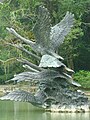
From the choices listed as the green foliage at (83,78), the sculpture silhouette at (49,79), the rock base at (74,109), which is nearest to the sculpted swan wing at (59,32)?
the sculpture silhouette at (49,79)

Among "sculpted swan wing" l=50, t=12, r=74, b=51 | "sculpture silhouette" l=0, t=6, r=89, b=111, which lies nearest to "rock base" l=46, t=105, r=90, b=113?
"sculpture silhouette" l=0, t=6, r=89, b=111

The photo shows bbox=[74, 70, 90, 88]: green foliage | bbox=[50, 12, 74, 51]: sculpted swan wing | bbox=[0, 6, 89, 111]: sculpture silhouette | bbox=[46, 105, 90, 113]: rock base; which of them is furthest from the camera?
bbox=[74, 70, 90, 88]: green foliage

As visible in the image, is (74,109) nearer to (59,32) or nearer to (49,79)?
(49,79)

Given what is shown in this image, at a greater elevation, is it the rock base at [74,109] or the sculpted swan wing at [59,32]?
the sculpted swan wing at [59,32]

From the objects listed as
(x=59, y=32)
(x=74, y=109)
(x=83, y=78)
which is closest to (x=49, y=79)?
(x=74, y=109)

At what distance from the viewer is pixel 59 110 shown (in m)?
18.0

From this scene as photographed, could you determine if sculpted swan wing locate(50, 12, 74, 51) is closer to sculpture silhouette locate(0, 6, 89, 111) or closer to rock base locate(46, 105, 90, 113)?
sculpture silhouette locate(0, 6, 89, 111)

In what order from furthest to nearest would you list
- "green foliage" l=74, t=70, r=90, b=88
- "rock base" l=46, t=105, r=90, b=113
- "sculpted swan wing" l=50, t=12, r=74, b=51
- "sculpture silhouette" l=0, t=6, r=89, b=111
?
"green foliage" l=74, t=70, r=90, b=88 → "sculpted swan wing" l=50, t=12, r=74, b=51 → "sculpture silhouette" l=0, t=6, r=89, b=111 → "rock base" l=46, t=105, r=90, b=113

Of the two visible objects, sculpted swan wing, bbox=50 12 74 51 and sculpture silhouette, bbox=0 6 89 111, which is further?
sculpted swan wing, bbox=50 12 74 51

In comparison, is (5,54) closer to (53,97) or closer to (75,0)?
(75,0)

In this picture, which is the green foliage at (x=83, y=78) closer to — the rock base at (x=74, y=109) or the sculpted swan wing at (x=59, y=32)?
the sculpted swan wing at (x=59, y=32)

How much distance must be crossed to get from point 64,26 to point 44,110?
11.6ft

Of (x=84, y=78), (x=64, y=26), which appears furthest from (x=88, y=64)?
(x=64, y=26)

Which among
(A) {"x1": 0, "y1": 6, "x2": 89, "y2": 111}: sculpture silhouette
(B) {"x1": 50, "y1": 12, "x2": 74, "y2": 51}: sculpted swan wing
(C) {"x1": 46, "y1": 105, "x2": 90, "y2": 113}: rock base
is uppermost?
(B) {"x1": 50, "y1": 12, "x2": 74, "y2": 51}: sculpted swan wing
